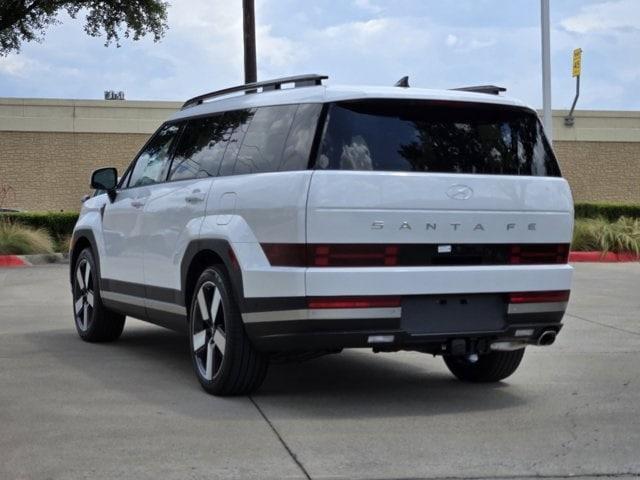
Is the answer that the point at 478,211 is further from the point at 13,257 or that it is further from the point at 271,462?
the point at 13,257

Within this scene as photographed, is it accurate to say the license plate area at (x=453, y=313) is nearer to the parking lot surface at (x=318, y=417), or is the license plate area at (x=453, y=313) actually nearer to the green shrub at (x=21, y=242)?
the parking lot surface at (x=318, y=417)

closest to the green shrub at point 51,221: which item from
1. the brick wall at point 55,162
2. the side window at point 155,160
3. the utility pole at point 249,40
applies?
the utility pole at point 249,40

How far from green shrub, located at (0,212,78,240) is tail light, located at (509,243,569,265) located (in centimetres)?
1638

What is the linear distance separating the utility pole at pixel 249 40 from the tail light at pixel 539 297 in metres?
14.4

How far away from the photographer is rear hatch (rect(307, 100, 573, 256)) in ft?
21.0

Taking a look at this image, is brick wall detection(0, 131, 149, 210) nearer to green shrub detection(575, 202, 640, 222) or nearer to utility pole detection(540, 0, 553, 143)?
green shrub detection(575, 202, 640, 222)

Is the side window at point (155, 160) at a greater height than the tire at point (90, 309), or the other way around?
the side window at point (155, 160)

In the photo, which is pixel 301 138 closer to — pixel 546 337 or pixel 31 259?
pixel 546 337

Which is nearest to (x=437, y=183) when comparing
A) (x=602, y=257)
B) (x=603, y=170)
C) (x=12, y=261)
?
(x=12, y=261)

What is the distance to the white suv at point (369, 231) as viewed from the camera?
253 inches

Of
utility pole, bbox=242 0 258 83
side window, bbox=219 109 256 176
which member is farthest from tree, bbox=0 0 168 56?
side window, bbox=219 109 256 176

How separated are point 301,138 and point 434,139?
858mm

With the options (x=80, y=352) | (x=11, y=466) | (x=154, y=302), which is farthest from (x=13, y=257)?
(x=11, y=466)

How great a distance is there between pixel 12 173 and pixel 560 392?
95.7 ft
